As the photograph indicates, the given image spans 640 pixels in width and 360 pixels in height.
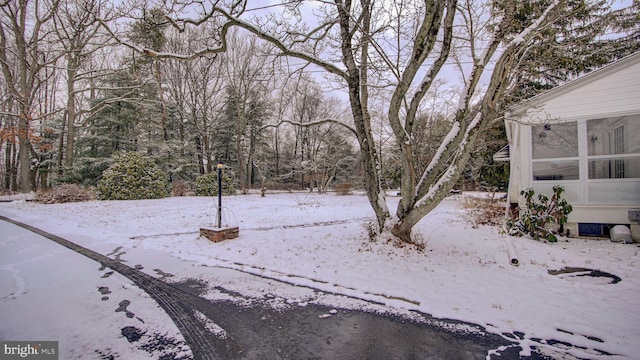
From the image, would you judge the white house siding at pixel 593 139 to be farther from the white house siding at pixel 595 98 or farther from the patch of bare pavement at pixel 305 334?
the patch of bare pavement at pixel 305 334

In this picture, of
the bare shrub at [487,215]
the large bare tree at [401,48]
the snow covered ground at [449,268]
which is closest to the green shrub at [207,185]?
the snow covered ground at [449,268]

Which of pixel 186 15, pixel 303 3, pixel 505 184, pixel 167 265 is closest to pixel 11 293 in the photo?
pixel 167 265

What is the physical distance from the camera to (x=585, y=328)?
2.53m

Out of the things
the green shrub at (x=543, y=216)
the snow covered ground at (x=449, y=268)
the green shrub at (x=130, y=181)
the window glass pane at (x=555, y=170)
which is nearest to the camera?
the snow covered ground at (x=449, y=268)

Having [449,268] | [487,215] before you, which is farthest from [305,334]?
[487,215]

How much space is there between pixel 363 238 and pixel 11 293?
534 cm

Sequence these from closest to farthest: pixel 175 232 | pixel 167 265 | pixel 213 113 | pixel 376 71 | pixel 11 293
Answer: pixel 11 293 → pixel 167 265 → pixel 376 71 → pixel 175 232 → pixel 213 113

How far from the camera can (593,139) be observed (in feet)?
20.5

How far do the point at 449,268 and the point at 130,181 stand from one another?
46.3 ft

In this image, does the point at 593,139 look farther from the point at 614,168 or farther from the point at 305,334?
the point at 305,334

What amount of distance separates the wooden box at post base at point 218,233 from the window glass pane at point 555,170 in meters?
7.66

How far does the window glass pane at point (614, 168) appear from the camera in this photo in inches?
232

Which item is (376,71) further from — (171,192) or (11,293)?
(171,192)

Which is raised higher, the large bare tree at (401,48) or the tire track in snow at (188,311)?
the large bare tree at (401,48)
